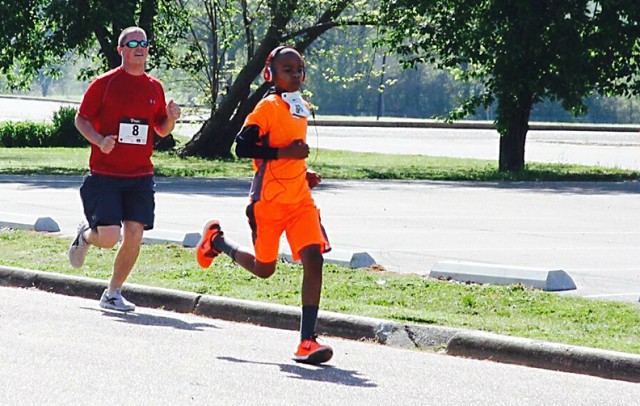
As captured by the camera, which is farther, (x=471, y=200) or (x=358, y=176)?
(x=358, y=176)

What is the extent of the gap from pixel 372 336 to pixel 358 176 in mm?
17828

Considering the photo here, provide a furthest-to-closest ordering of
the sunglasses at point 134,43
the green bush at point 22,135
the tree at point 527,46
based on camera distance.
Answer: the green bush at point 22,135, the tree at point 527,46, the sunglasses at point 134,43

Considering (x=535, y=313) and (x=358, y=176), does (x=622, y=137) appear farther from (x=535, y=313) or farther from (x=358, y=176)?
(x=535, y=313)

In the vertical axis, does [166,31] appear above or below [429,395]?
above

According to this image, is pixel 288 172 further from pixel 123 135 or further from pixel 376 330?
pixel 123 135

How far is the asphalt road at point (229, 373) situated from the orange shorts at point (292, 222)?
2.24ft

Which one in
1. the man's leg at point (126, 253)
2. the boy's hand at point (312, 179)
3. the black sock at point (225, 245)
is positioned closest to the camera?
the boy's hand at point (312, 179)

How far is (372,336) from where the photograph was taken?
9086 mm

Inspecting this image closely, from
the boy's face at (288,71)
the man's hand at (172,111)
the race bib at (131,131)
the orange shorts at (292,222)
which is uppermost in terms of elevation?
the boy's face at (288,71)

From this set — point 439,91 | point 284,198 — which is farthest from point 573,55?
point 439,91

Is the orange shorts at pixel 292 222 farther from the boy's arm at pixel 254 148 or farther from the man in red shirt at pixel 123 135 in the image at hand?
the man in red shirt at pixel 123 135

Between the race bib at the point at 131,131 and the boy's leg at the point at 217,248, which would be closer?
the boy's leg at the point at 217,248

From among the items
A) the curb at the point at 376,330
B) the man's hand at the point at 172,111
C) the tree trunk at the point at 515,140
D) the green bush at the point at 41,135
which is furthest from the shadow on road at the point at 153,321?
the green bush at the point at 41,135

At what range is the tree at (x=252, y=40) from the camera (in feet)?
108
